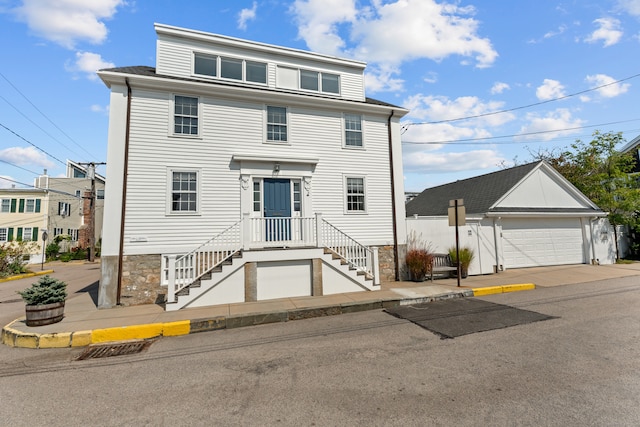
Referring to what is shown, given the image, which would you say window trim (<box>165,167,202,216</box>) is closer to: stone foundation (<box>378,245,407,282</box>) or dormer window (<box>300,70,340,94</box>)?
dormer window (<box>300,70,340,94</box>)

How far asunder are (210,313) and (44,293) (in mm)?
3836

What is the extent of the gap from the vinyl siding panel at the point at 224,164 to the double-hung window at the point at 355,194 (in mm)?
233

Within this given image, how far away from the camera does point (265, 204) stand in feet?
35.3

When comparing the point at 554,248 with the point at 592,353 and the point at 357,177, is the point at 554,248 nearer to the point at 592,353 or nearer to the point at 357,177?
the point at 357,177

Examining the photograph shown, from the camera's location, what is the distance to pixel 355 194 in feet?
39.4

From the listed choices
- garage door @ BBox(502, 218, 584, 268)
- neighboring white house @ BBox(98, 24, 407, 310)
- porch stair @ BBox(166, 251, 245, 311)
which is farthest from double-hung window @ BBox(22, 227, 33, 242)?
garage door @ BBox(502, 218, 584, 268)

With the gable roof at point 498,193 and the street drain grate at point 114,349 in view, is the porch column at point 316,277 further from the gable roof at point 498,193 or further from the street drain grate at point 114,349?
the gable roof at point 498,193

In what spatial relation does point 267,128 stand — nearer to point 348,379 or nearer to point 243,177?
point 243,177

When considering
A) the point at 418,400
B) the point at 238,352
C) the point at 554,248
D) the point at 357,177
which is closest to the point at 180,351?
the point at 238,352

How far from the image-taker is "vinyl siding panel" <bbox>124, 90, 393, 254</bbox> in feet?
31.6

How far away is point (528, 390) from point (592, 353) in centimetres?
201

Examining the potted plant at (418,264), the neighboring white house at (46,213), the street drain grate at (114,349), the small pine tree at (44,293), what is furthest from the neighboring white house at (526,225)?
the neighboring white house at (46,213)

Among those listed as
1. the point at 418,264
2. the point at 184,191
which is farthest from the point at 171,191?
the point at 418,264

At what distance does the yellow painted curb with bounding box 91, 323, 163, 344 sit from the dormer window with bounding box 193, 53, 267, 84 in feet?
30.4
